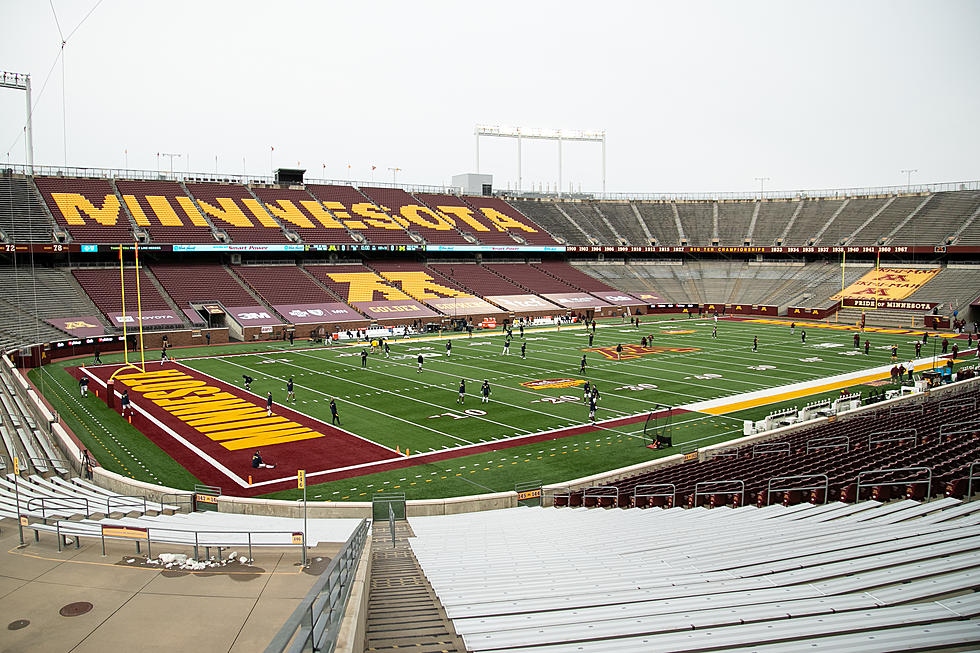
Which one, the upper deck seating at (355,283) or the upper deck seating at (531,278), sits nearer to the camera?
the upper deck seating at (355,283)

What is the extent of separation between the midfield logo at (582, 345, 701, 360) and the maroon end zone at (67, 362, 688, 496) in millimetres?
13897

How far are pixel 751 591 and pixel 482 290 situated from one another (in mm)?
58804

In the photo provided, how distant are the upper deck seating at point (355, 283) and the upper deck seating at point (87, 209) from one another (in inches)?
599

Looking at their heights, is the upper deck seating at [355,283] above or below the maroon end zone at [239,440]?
above

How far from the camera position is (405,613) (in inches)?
278

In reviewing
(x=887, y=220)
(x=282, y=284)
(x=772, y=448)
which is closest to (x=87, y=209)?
(x=282, y=284)

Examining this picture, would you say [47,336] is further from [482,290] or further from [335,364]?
[482,290]

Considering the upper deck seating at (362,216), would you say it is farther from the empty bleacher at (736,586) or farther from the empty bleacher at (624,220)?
the empty bleacher at (736,586)

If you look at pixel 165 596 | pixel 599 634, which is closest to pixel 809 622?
pixel 599 634

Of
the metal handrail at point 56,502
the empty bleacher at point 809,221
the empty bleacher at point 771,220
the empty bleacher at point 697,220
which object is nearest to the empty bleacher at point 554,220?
the empty bleacher at point 697,220

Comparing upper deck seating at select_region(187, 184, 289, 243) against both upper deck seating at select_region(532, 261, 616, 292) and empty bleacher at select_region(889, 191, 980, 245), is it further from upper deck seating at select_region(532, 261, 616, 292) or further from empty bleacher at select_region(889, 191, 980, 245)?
empty bleacher at select_region(889, 191, 980, 245)

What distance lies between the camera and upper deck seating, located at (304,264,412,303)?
191 ft

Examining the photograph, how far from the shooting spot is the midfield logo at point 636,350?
133 feet

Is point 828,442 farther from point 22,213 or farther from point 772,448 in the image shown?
point 22,213
